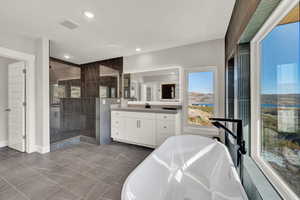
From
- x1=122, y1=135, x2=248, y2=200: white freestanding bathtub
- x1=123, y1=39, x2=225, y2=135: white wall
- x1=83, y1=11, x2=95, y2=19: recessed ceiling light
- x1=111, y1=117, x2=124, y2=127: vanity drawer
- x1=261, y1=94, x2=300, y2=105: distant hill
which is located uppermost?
x1=83, y1=11, x2=95, y2=19: recessed ceiling light

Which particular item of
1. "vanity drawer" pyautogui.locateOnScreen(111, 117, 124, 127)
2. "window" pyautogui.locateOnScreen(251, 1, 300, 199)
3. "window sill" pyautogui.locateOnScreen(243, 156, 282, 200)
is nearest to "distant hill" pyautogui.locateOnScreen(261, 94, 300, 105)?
"window" pyautogui.locateOnScreen(251, 1, 300, 199)

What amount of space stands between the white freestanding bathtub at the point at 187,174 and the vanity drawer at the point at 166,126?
779 mm

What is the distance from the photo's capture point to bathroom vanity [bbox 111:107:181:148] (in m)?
2.78

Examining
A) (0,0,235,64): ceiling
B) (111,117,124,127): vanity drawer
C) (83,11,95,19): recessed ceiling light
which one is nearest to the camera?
(0,0,235,64): ceiling

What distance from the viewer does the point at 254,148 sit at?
143 centimetres

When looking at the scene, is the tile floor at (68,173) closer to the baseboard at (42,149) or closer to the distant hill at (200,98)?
the baseboard at (42,149)

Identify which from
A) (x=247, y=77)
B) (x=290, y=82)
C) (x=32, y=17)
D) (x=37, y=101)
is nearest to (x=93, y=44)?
(x=32, y=17)

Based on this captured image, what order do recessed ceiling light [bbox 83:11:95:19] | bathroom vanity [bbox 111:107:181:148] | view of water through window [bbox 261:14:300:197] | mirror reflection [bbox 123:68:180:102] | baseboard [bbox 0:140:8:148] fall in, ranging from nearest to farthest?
view of water through window [bbox 261:14:300:197] < recessed ceiling light [bbox 83:11:95:19] < bathroom vanity [bbox 111:107:181:148] < baseboard [bbox 0:140:8:148] < mirror reflection [bbox 123:68:180:102]

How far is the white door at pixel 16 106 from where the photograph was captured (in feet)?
9.13

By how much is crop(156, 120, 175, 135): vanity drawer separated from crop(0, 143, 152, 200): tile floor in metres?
0.59

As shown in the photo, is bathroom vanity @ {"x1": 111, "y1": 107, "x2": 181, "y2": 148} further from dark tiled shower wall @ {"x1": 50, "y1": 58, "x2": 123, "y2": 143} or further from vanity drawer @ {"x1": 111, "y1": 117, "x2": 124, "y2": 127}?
dark tiled shower wall @ {"x1": 50, "y1": 58, "x2": 123, "y2": 143}

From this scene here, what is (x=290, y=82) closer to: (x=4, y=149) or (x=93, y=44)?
(x=93, y=44)

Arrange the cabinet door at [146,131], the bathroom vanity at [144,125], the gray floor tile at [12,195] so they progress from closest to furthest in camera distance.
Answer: the gray floor tile at [12,195] < the bathroom vanity at [144,125] < the cabinet door at [146,131]

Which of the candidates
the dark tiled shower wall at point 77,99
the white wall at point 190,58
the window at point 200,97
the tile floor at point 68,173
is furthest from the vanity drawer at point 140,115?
the white wall at point 190,58
